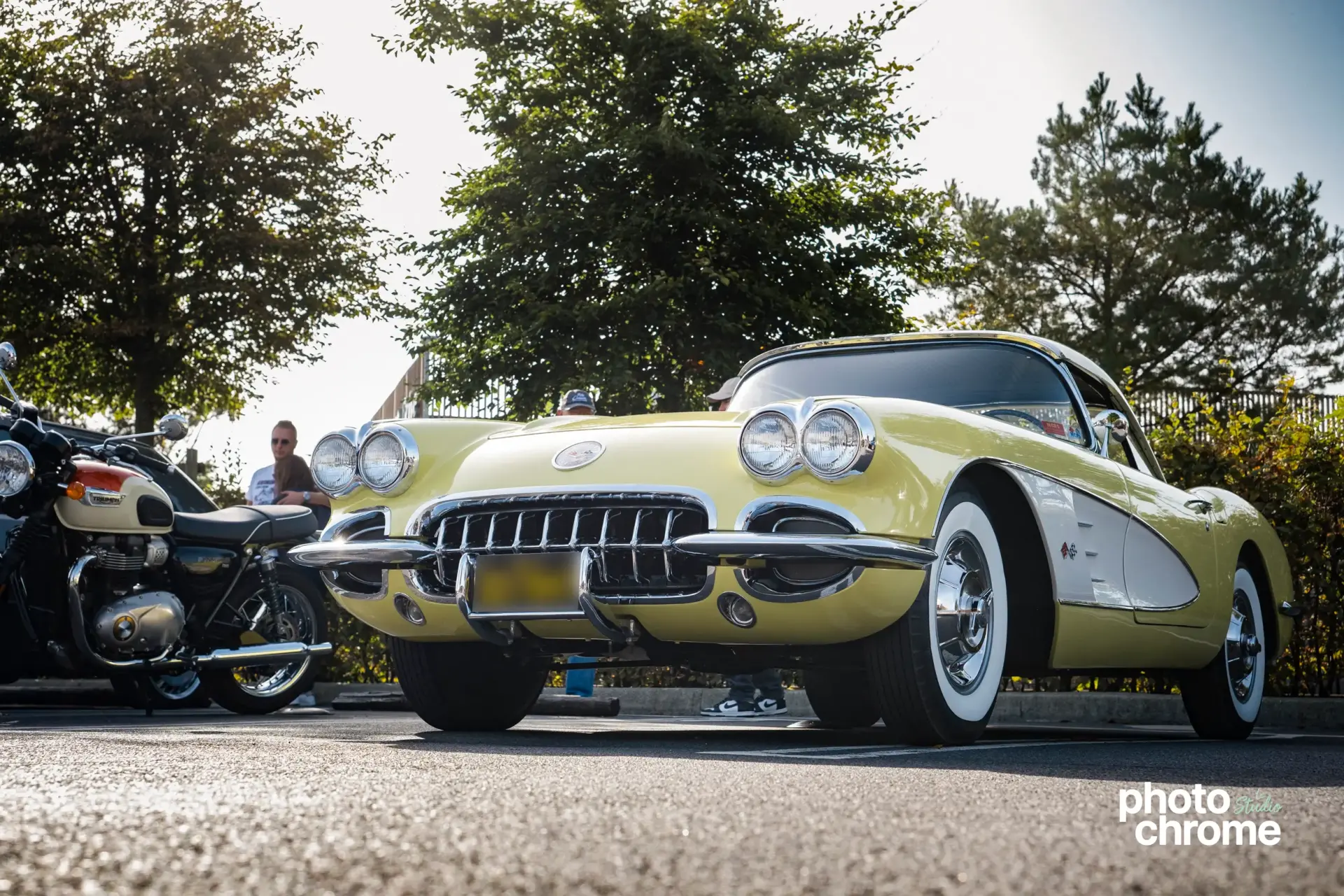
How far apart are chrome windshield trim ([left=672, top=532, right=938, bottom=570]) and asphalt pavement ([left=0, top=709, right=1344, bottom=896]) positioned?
572 millimetres

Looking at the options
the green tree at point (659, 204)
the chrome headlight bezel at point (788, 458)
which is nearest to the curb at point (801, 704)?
the chrome headlight bezel at point (788, 458)

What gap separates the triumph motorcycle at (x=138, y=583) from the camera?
7.58m

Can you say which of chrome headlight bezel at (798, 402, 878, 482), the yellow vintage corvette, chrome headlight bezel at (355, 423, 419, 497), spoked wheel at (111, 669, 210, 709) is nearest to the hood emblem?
the yellow vintage corvette

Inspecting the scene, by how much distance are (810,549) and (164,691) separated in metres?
5.47

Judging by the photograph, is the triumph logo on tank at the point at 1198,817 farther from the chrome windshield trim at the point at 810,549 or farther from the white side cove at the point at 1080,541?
the white side cove at the point at 1080,541

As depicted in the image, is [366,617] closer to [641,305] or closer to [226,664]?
[226,664]

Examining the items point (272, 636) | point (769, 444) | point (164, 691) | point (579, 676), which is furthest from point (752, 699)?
point (769, 444)

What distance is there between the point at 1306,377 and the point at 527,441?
125ft

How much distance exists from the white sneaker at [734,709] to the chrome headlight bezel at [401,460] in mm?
3824

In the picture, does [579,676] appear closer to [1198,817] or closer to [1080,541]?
[1080,541]

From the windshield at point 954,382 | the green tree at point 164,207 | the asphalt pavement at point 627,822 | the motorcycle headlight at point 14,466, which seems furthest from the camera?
the green tree at point 164,207

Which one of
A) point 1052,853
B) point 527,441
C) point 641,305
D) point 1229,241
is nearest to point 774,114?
point 641,305

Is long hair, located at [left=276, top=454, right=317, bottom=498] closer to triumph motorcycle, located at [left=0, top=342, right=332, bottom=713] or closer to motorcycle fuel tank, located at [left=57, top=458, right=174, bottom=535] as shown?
triumph motorcycle, located at [left=0, top=342, right=332, bottom=713]

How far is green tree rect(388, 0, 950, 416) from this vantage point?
1825cm
